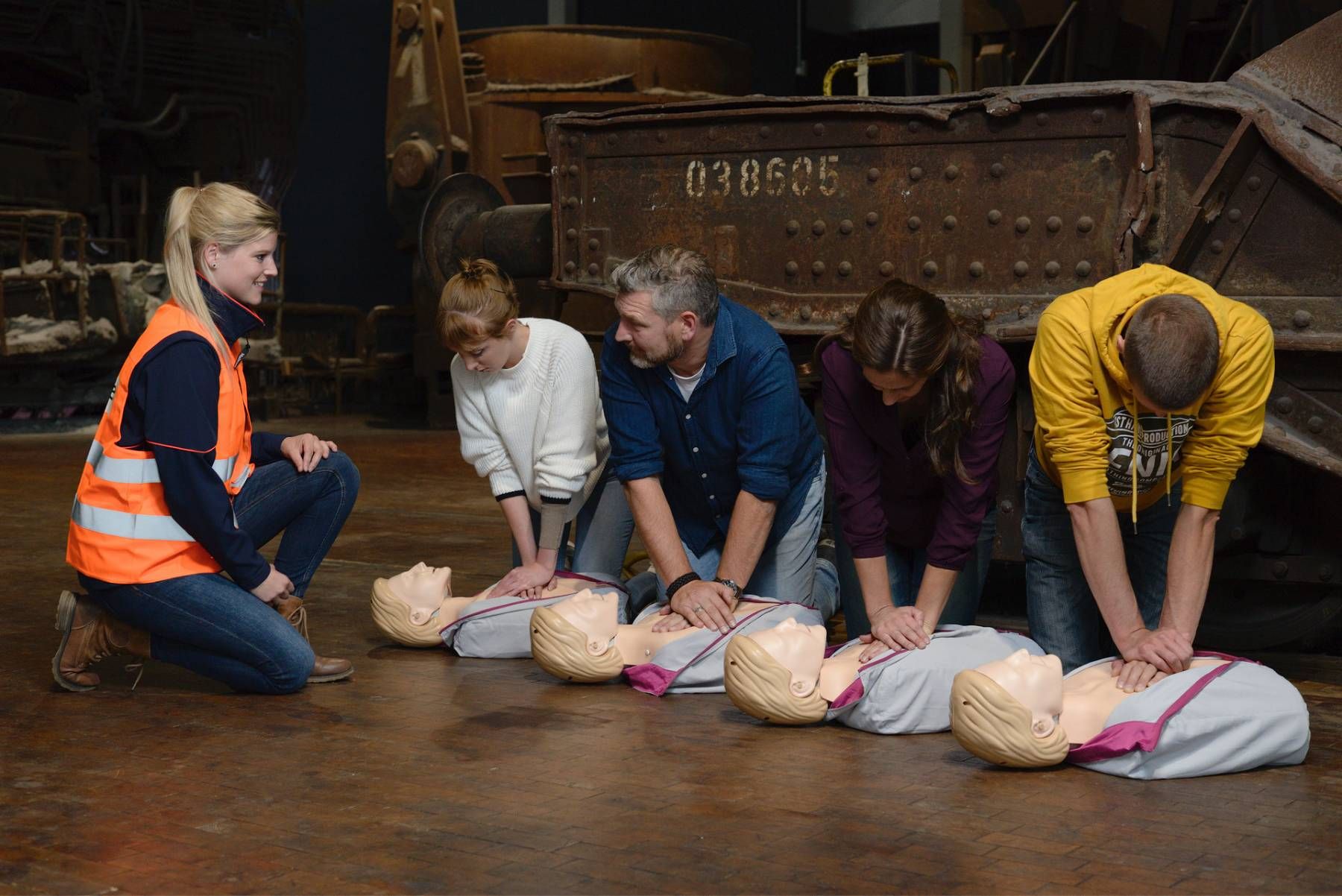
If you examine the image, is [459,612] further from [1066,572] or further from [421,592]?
[1066,572]

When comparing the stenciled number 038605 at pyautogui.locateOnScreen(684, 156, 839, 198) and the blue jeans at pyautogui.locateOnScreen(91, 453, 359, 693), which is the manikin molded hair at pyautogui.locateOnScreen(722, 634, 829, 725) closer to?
the blue jeans at pyautogui.locateOnScreen(91, 453, 359, 693)

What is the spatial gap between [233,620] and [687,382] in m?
1.34

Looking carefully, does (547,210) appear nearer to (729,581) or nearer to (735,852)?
(729,581)

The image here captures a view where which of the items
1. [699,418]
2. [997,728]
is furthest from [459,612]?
[997,728]

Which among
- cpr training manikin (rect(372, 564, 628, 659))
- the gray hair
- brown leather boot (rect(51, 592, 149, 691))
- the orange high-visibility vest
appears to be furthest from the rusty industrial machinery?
brown leather boot (rect(51, 592, 149, 691))

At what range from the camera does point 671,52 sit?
12.3 m

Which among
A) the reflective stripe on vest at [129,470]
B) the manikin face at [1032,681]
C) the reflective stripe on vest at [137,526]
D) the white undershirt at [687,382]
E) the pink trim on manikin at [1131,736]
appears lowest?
the pink trim on manikin at [1131,736]

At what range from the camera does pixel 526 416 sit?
14.3 ft

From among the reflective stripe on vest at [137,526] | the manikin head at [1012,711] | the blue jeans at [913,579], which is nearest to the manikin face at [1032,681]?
the manikin head at [1012,711]

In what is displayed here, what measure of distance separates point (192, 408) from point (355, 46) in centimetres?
1315

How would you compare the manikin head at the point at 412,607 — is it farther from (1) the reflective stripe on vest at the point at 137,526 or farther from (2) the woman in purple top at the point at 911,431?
(2) the woman in purple top at the point at 911,431

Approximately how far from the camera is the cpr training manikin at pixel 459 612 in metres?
4.25

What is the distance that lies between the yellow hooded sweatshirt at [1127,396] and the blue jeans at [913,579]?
709 millimetres

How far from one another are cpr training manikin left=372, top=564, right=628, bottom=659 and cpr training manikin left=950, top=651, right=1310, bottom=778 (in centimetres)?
148
